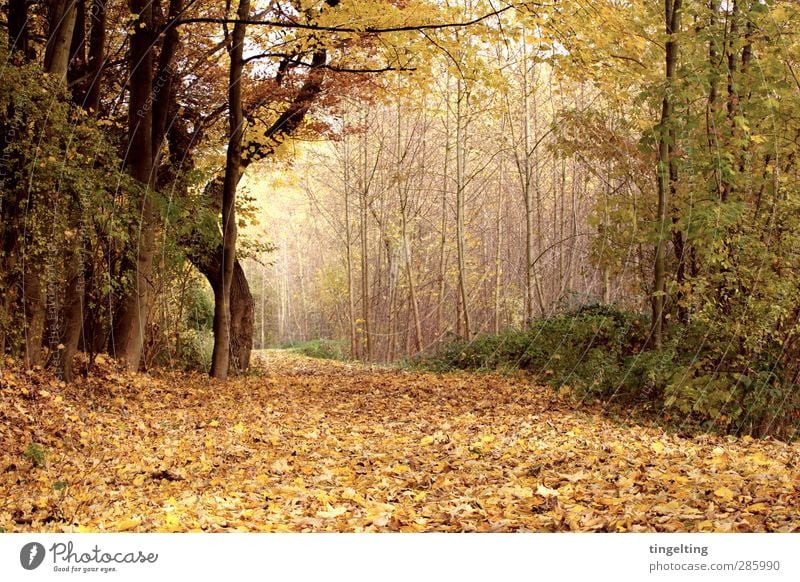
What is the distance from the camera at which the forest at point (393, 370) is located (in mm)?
4738

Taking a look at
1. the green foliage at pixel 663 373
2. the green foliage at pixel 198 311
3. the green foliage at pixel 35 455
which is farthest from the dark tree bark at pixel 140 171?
the green foliage at pixel 663 373

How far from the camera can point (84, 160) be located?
7836mm

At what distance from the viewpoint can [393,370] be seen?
46.9ft

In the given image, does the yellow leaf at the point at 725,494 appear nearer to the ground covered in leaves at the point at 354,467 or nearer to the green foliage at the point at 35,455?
the ground covered in leaves at the point at 354,467

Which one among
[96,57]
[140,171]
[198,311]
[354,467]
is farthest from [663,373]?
[198,311]

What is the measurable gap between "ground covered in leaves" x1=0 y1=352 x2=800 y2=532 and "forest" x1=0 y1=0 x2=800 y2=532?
0.10ft

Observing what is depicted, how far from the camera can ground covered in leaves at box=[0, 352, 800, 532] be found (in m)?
4.03

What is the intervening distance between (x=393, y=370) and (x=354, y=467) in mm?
8641

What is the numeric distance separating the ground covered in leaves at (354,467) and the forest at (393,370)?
0.03 m

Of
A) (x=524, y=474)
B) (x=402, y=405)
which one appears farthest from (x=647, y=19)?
(x=524, y=474)

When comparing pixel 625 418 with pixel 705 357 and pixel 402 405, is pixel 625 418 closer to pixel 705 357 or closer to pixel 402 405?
pixel 705 357

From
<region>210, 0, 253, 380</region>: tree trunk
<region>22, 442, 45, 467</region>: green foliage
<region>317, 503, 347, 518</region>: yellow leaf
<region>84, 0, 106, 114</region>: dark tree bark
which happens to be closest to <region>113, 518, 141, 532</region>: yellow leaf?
<region>317, 503, 347, 518</region>: yellow leaf

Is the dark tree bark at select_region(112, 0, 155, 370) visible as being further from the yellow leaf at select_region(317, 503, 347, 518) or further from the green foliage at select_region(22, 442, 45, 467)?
the yellow leaf at select_region(317, 503, 347, 518)

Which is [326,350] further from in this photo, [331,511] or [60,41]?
[331,511]
